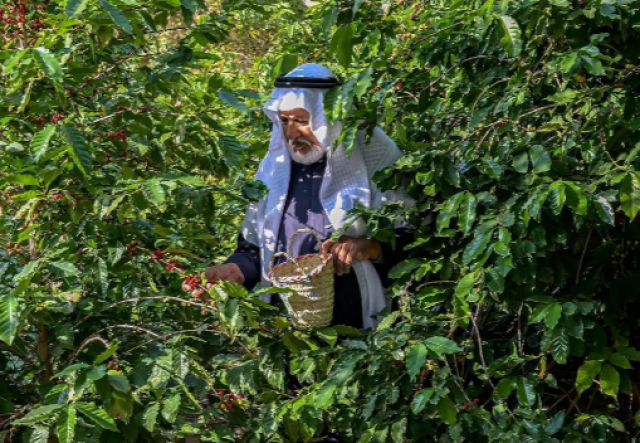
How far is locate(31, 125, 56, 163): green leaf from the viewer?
2439mm

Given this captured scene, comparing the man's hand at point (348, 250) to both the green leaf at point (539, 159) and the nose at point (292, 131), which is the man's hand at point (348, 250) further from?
the green leaf at point (539, 159)

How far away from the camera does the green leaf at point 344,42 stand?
2600 millimetres

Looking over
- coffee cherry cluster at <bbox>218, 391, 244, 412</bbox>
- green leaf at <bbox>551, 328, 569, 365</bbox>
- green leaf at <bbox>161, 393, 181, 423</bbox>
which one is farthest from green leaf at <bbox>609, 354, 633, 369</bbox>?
green leaf at <bbox>161, 393, 181, 423</bbox>

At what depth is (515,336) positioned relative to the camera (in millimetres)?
3270

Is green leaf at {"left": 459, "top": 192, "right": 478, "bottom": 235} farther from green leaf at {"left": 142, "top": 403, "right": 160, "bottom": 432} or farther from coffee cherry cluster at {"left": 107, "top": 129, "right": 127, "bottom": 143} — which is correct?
coffee cherry cluster at {"left": 107, "top": 129, "right": 127, "bottom": 143}

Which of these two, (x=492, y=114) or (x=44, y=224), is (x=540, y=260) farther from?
(x=44, y=224)

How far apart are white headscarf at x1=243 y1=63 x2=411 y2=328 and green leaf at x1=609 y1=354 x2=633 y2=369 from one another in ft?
3.12

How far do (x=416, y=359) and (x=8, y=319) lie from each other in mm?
1048

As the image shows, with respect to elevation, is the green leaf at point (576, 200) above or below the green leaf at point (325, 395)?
above

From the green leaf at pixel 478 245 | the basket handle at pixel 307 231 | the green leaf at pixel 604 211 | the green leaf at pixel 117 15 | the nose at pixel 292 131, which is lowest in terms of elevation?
the basket handle at pixel 307 231

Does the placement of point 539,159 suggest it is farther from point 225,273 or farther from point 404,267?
point 225,273

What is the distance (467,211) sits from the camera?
8.56 ft

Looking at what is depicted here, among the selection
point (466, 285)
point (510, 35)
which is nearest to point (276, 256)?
point (466, 285)

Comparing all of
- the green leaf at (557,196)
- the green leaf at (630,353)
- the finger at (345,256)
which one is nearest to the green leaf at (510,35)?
the green leaf at (557,196)
